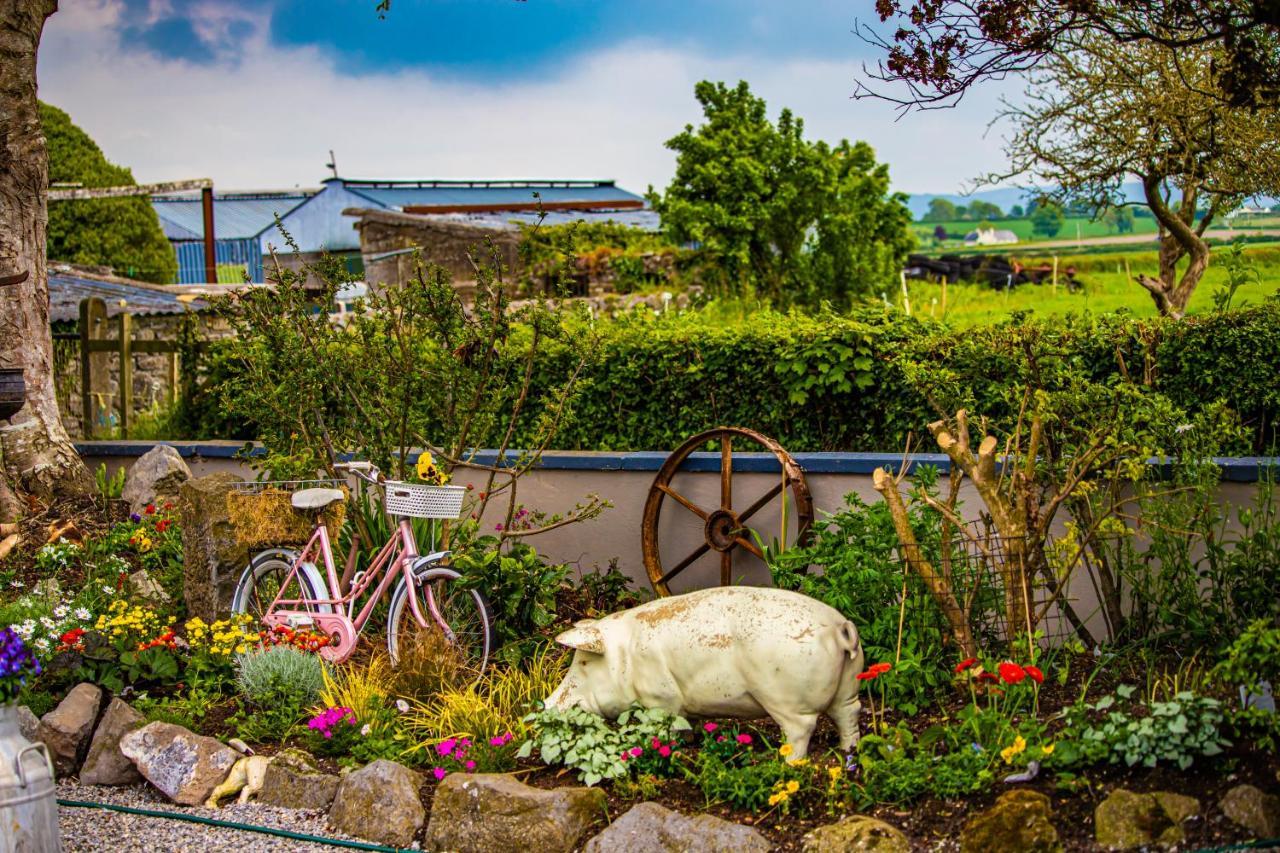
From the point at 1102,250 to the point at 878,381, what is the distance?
889 cm

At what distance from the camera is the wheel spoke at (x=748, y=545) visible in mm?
6570

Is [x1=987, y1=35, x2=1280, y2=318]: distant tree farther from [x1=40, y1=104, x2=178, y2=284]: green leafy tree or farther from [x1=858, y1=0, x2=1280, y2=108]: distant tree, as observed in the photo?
[x1=40, y1=104, x2=178, y2=284]: green leafy tree

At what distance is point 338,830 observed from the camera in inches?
185

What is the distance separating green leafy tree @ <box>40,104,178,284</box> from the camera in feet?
73.9

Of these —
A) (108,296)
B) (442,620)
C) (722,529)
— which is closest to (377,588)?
(442,620)

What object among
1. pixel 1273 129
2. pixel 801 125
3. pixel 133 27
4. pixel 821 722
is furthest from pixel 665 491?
pixel 133 27

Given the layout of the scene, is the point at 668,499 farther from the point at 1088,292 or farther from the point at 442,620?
the point at 1088,292

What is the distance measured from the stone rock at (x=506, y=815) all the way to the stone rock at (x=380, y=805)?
0.11 m

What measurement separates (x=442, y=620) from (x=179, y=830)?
4.89 ft

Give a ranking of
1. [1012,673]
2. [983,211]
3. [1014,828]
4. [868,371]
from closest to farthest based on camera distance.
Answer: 1. [1014,828]
2. [1012,673]
3. [868,371]
4. [983,211]

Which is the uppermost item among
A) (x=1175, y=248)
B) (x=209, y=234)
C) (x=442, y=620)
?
(x=209, y=234)

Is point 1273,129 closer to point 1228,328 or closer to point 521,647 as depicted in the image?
point 1228,328

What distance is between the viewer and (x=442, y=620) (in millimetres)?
5855

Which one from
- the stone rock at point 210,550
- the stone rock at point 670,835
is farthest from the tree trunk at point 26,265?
the stone rock at point 670,835
